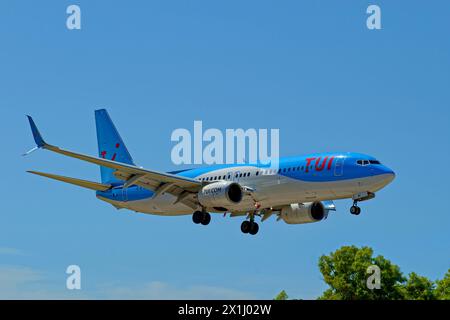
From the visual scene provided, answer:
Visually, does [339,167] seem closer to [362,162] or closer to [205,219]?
[362,162]

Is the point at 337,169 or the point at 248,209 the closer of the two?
the point at 337,169

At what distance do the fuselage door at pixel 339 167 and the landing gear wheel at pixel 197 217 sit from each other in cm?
1088

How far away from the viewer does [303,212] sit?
7275cm

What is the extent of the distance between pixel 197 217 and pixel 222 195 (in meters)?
3.50

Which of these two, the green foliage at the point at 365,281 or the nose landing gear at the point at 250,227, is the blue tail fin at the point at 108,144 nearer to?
the nose landing gear at the point at 250,227

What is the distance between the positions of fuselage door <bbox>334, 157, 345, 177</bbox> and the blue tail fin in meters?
22.8

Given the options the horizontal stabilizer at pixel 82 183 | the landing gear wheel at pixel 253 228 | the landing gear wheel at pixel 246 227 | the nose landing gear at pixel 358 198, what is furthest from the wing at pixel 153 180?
the nose landing gear at pixel 358 198

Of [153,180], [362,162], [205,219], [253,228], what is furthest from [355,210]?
[153,180]

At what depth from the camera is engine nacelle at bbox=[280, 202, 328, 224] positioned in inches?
2862
